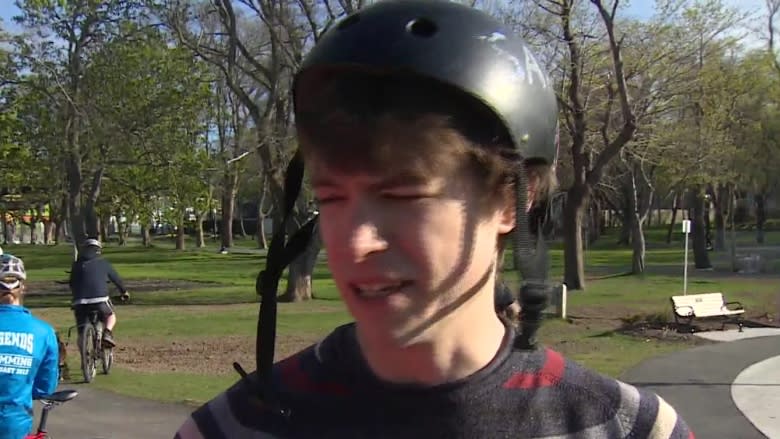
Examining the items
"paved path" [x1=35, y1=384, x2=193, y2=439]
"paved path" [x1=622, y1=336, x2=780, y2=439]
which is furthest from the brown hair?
"paved path" [x1=622, y1=336, x2=780, y2=439]

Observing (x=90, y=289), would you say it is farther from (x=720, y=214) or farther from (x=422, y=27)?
(x=720, y=214)

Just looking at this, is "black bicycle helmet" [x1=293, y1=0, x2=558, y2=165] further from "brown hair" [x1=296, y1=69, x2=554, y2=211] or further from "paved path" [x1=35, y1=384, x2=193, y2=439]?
"paved path" [x1=35, y1=384, x2=193, y2=439]

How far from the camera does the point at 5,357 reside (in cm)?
533

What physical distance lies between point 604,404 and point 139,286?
1225 inches

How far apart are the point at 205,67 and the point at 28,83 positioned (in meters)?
4.76

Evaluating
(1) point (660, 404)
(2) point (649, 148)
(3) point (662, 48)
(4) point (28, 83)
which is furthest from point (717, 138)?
(1) point (660, 404)

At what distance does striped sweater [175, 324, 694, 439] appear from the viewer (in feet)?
4.70

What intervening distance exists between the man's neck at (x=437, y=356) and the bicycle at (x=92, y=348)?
10911mm

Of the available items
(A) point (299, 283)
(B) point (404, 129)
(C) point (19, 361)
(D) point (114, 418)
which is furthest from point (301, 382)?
(A) point (299, 283)

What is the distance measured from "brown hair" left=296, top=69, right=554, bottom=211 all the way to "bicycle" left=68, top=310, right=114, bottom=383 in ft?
36.0

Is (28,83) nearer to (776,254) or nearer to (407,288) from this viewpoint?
(407,288)

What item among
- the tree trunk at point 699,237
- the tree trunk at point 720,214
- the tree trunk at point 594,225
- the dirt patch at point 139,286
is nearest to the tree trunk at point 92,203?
the dirt patch at point 139,286

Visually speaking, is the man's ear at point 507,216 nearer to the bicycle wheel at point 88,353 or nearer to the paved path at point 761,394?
the paved path at point 761,394

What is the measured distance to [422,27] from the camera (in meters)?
1.47
